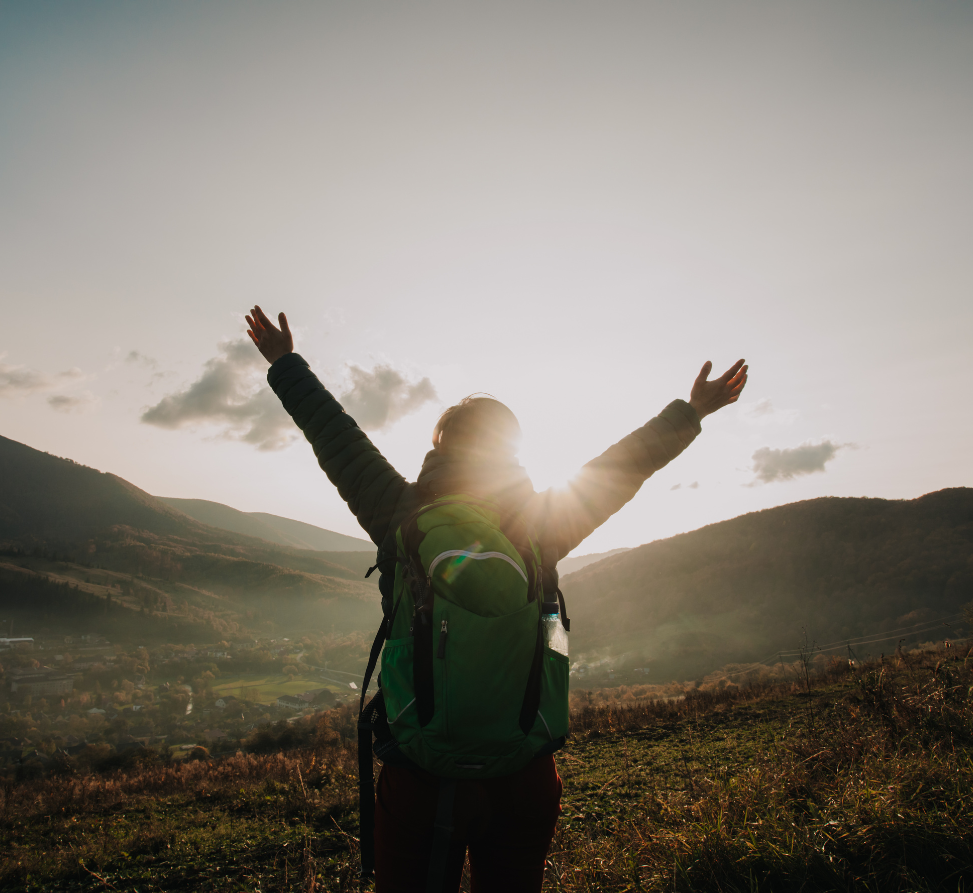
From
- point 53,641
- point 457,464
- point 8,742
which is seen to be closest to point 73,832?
point 457,464

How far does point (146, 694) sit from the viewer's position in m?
56.2

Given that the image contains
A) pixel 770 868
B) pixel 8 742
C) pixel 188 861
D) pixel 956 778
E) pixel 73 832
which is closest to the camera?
pixel 770 868

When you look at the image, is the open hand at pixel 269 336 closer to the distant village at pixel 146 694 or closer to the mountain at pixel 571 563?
the mountain at pixel 571 563

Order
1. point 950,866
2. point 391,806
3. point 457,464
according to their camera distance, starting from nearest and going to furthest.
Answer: point 391,806 < point 457,464 < point 950,866

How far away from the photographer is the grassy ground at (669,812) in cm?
257

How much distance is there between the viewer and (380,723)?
1668 millimetres

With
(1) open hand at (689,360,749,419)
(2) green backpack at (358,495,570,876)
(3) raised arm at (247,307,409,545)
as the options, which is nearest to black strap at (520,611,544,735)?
(2) green backpack at (358,495,570,876)

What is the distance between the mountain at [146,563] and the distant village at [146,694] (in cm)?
1793

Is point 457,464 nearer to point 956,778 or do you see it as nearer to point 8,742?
point 956,778

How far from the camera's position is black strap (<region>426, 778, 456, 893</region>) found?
1.43 m

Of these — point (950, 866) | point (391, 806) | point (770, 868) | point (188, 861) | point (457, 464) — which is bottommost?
point (188, 861)

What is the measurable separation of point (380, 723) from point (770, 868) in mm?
2404

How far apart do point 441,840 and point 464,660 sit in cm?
53

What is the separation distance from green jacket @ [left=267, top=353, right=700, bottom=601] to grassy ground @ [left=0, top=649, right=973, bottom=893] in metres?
2.04
